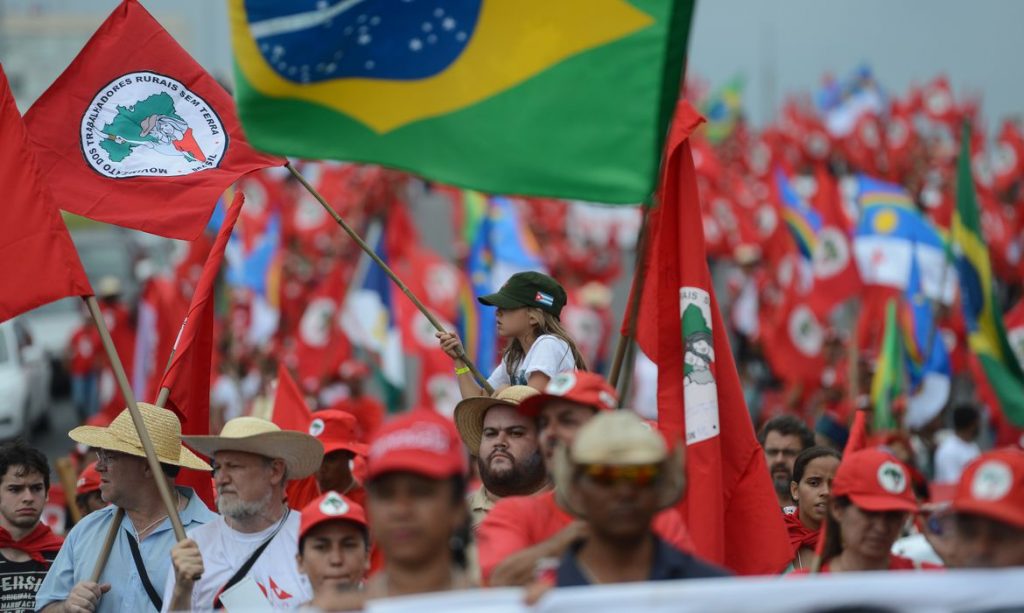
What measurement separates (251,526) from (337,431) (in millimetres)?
2223

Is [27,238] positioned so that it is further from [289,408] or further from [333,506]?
[289,408]

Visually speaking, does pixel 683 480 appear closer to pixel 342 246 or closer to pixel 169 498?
pixel 169 498

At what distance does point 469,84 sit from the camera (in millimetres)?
6016

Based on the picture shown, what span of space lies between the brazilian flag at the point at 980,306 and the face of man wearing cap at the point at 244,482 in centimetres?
678

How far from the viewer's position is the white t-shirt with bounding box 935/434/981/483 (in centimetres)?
1403

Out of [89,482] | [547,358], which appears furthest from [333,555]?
[89,482]

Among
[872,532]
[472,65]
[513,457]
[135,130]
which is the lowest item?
[872,532]

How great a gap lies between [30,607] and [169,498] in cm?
162

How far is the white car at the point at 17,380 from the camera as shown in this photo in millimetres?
18750

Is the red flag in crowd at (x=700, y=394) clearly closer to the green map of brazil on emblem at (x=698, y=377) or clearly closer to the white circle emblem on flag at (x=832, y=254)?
the green map of brazil on emblem at (x=698, y=377)

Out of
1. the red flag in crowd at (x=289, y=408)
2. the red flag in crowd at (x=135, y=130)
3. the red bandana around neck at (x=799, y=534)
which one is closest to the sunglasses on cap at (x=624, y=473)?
the red bandana around neck at (x=799, y=534)

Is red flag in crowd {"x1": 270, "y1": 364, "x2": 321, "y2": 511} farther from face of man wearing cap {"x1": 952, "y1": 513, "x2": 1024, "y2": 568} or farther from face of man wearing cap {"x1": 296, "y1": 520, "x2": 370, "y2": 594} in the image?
face of man wearing cap {"x1": 952, "y1": 513, "x2": 1024, "y2": 568}

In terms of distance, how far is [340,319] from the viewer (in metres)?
20.2

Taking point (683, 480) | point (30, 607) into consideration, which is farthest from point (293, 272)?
point (683, 480)
